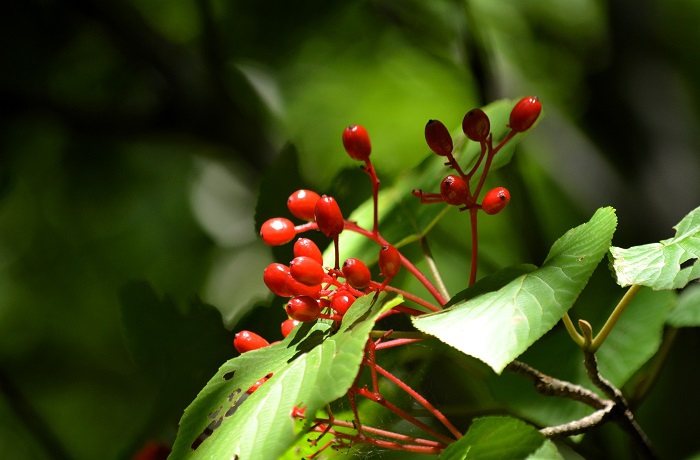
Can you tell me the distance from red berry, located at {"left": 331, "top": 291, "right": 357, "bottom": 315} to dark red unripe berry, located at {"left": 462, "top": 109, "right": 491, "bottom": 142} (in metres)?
0.27

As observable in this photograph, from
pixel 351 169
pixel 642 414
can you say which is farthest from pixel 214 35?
pixel 642 414

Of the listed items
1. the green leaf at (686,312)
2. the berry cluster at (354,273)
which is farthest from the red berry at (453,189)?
the green leaf at (686,312)

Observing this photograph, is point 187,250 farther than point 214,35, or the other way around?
point 187,250

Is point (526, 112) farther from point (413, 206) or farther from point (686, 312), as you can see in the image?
point (686, 312)

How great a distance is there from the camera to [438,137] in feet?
3.15

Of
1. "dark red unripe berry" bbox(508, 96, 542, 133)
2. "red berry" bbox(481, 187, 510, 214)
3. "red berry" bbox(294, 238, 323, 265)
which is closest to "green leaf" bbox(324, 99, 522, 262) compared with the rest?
"dark red unripe berry" bbox(508, 96, 542, 133)

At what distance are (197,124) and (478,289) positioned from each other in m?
1.44

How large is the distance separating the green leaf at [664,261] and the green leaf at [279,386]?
268 mm

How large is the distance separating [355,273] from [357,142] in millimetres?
269

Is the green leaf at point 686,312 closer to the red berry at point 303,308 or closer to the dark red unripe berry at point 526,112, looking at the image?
the dark red unripe berry at point 526,112

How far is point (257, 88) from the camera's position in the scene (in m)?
3.34

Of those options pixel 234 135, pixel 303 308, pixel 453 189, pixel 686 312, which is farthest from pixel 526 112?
pixel 234 135

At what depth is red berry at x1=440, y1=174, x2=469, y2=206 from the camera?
34.9 inches

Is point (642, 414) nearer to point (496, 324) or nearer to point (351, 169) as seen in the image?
point (351, 169)
